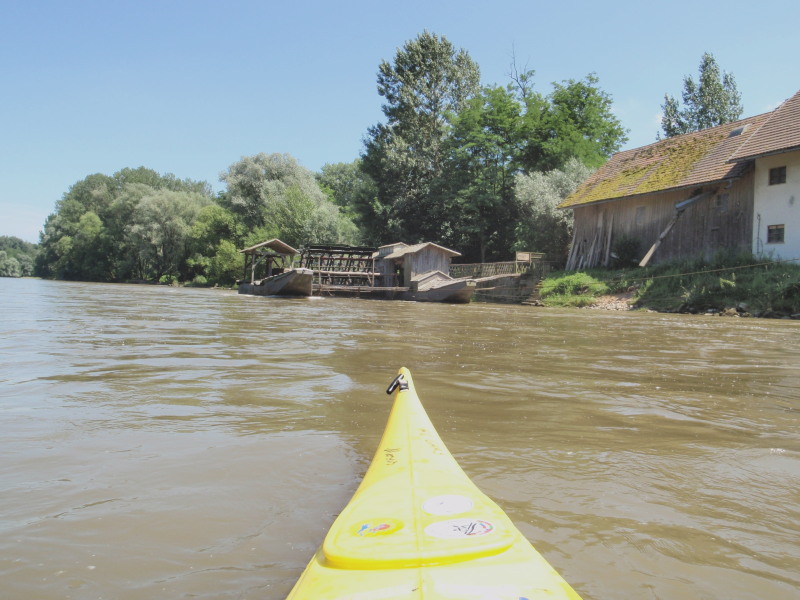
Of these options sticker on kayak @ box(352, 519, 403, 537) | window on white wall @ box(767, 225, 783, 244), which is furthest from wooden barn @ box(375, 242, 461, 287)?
sticker on kayak @ box(352, 519, 403, 537)

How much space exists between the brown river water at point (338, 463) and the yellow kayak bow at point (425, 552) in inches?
18.1

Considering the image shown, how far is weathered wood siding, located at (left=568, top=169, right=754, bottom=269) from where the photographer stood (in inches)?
822

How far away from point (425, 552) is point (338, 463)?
180 cm

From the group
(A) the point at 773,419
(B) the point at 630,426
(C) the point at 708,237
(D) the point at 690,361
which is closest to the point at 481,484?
(B) the point at 630,426

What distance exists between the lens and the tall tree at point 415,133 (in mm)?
40656

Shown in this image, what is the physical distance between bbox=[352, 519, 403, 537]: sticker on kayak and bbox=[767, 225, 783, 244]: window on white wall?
21964 millimetres

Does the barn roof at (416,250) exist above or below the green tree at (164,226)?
below

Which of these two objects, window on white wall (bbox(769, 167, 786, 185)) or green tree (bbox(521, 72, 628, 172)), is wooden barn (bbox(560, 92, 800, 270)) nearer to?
window on white wall (bbox(769, 167, 786, 185))

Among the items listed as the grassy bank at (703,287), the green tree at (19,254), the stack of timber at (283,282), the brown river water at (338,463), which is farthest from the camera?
the green tree at (19,254)

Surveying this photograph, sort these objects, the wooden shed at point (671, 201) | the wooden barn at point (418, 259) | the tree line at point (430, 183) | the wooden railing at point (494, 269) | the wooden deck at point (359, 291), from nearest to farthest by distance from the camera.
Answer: the wooden shed at point (671, 201), the wooden railing at point (494, 269), the wooden barn at point (418, 259), the wooden deck at point (359, 291), the tree line at point (430, 183)

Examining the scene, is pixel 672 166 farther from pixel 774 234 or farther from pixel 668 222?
pixel 774 234

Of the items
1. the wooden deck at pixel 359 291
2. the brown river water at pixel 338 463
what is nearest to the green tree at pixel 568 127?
the wooden deck at pixel 359 291

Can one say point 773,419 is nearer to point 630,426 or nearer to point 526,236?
point 630,426

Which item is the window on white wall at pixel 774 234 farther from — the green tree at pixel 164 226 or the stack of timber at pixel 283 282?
the green tree at pixel 164 226
